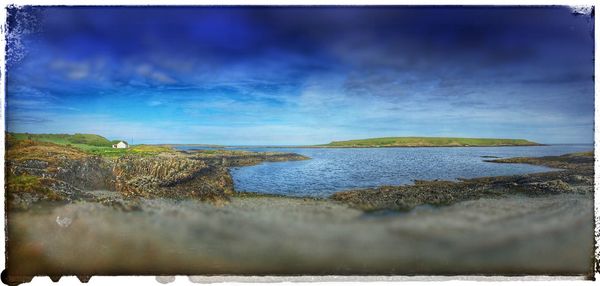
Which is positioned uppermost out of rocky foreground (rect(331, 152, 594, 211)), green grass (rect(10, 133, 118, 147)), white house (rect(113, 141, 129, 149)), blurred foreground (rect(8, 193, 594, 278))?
green grass (rect(10, 133, 118, 147))

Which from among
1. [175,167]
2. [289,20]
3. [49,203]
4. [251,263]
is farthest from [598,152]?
[49,203]

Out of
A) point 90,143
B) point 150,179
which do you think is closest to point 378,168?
point 150,179

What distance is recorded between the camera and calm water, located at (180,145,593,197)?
5.34 meters

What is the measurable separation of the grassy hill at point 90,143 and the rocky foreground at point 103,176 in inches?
2.7

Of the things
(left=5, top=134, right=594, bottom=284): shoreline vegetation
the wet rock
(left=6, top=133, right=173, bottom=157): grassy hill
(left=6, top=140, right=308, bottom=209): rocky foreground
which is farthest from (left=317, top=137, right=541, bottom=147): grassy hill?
(left=6, top=133, right=173, bottom=157): grassy hill

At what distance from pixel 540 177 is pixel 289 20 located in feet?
15.9

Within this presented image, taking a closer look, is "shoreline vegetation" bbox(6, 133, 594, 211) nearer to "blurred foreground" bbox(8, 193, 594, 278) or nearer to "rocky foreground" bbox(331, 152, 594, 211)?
"rocky foreground" bbox(331, 152, 594, 211)

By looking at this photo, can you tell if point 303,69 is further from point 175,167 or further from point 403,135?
point 175,167

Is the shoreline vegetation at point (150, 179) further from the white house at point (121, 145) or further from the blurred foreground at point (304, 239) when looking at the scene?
the blurred foreground at point (304, 239)

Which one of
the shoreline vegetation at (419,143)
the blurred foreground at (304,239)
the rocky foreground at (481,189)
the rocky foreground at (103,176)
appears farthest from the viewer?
the shoreline vegetation at (419,143)

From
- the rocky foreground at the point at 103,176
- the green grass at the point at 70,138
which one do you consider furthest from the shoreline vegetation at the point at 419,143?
the green grass at the point at 70,138

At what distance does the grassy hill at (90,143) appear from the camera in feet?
17.1

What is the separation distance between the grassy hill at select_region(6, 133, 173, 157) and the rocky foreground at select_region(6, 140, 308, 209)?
0.07 meters

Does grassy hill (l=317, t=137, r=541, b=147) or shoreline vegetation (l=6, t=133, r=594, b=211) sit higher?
grassy hill (l=317, t=137, r=541, b=147)
